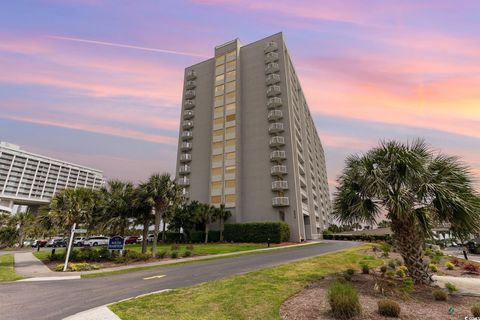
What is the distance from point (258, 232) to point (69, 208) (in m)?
29.8

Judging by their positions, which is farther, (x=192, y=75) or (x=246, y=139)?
(x=192, y=75)

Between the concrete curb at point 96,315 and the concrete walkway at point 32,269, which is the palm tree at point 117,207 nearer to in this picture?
the concrete walkway at point 32,269

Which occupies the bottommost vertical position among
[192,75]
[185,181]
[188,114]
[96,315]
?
[96,315]

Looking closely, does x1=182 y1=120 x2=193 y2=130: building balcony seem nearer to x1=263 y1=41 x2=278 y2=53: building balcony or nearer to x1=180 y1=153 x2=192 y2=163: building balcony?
x1=180 y1=153 x2=192 y2=163: building balcony

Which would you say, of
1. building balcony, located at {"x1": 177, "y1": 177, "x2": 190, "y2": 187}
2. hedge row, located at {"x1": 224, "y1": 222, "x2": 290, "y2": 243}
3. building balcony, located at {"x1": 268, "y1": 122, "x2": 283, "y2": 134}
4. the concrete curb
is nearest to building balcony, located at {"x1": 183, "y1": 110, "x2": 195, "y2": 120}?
building balcony, located at {"x1": 177, "y1": 177, "x2": 190, "y2": 187}

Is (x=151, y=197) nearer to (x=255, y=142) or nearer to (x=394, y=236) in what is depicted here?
(x=394, y=236)

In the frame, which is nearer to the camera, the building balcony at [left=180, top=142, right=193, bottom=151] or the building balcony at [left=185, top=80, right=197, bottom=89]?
the building balcony at [left=180, top=142, right=193, bottom=151]

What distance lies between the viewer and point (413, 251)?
11305 millimetres

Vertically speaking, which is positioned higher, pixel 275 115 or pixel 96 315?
pixel 275 115

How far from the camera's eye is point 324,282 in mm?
11609

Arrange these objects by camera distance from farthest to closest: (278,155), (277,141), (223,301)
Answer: (277,141) → (278,155) → (223,301)

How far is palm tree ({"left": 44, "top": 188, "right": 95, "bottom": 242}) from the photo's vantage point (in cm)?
2088

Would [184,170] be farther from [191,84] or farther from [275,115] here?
[275,115]

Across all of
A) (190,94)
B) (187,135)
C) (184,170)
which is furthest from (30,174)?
(184,170)
